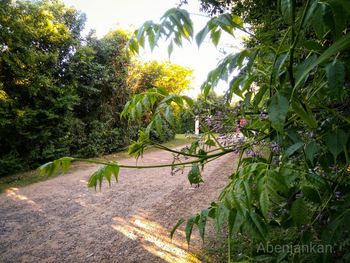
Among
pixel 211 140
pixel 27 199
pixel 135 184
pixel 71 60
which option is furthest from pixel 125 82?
pixel 211 140

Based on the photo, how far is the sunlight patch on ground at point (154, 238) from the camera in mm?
3749

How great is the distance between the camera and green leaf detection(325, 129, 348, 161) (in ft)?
3.30

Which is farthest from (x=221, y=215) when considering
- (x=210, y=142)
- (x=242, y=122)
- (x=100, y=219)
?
(x=100, y=219)

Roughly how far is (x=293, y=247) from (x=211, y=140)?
655mm

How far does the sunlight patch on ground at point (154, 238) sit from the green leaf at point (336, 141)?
3012 millimetres

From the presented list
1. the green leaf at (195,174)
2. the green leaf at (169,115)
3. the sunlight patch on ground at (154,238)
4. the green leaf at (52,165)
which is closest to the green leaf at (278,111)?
the green leaf at (169,115)

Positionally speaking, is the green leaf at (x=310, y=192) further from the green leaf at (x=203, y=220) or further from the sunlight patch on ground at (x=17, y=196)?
the sunlight patch on ground at (x=17, y=196)

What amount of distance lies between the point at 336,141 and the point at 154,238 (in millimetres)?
3813

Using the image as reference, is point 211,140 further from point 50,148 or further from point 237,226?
point 50,148

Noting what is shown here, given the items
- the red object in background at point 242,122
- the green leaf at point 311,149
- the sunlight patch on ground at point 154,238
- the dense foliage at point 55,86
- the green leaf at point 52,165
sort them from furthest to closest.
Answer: the dense foliage at point 55,86 < the sunlight patch on ground at point 154,238 < the red object in background at point 242,122 < the green leaf at point 52,165 < the green leaf at point 311,149

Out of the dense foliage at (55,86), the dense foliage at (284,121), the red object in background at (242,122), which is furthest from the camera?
the dense foliage at (55,86)

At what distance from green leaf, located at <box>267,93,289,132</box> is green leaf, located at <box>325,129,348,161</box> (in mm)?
303

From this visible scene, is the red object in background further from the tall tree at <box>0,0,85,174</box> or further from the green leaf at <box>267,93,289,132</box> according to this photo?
the tall tree at <box>0,0,85,174</box>

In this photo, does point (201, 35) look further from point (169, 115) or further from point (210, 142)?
point (210, 142)
